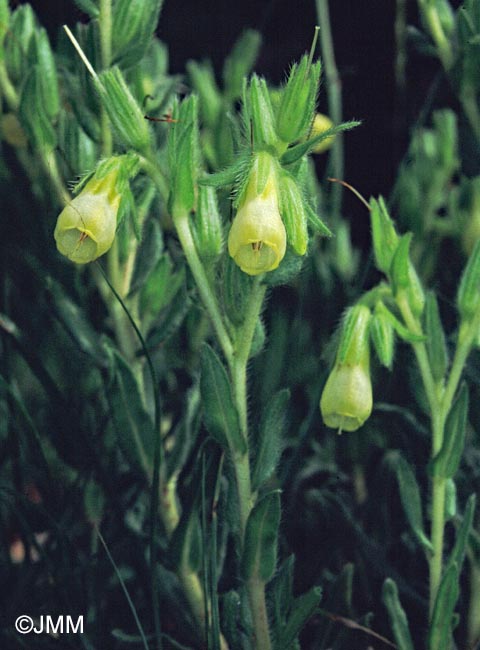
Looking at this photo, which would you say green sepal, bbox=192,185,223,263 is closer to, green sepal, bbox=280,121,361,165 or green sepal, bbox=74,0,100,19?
green sepal, bbox=280,121,361,165

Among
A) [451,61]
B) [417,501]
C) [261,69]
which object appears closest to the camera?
[417,501]

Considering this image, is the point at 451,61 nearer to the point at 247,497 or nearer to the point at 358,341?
the point at 358,341

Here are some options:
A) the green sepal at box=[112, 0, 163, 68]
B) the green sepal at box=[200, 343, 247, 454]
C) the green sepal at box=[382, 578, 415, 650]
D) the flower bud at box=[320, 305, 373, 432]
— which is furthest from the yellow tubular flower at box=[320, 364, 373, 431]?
the green sepal at box=[112, 0, 163, 68]

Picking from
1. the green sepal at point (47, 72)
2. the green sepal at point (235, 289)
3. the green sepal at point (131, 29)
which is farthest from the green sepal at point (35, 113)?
the green sepal at point (235, 289)

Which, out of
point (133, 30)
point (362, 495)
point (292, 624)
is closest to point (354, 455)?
point (362, 495)

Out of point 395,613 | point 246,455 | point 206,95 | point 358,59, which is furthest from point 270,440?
point 358,59
